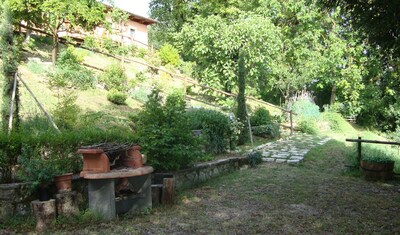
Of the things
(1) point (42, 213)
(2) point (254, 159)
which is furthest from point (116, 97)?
(1) point (42, 213)

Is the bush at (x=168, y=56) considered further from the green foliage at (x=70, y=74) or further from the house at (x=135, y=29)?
the green foliage at (x=70, y=74)

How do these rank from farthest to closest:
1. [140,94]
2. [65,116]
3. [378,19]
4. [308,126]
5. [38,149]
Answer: [308,126] < [140,94] < [65,116] < [378,19] < [38,149]

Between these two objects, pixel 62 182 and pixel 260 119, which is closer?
pixel 62 182

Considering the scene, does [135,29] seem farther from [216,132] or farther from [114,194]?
[114,194]

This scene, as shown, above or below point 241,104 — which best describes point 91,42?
above

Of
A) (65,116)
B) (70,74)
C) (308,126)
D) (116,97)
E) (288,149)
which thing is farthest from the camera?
(308,126)

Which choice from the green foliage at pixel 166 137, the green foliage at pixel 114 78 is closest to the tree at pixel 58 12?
the green foliage at pixel 114 78

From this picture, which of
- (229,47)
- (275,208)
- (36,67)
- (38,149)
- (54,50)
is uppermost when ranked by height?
(229,47)

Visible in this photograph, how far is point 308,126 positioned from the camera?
1450 cm

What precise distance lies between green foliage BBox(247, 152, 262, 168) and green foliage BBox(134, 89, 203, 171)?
224cm

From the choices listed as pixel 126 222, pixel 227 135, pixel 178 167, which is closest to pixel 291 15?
pixel 227 135

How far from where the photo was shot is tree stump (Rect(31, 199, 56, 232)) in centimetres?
382

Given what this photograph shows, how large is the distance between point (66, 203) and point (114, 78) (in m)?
8.44

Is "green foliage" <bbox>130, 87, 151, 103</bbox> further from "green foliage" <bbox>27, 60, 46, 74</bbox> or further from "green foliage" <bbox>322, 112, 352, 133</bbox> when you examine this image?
"green foliage" <bbox>322, 112, 352, 133</bbox>
